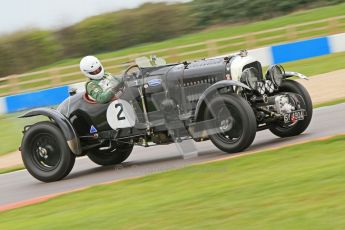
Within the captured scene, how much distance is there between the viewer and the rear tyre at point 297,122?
9.96 metres

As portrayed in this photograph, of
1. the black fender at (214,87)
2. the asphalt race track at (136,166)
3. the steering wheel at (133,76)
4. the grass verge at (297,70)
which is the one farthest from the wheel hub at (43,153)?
the grass verge at (297,70)

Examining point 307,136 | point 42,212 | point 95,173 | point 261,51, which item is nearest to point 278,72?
point 307,136

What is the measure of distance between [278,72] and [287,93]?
312 millimetres

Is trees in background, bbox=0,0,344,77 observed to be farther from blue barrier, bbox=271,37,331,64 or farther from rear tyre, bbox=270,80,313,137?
rear tyre, bbox=270,80,313,137

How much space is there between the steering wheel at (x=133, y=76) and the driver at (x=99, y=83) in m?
0.09

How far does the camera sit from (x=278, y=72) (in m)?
10.0

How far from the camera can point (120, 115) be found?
33.6 ft

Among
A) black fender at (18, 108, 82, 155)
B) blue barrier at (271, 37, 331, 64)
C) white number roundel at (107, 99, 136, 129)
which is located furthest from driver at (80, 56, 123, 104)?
blue barrier at (271, 37, 331, 64)

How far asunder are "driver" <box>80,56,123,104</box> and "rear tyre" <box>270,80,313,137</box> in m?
2.27

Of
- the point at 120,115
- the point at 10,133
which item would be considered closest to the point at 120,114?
the point at 120,115

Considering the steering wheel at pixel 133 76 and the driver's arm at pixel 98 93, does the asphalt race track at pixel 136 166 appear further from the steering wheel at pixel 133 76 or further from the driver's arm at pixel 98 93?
the steering wheel at pixel 133 76

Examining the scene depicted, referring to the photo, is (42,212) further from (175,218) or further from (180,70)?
(180,70)

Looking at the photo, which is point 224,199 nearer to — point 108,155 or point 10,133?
point 108,155

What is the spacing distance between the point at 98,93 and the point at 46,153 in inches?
43.9
